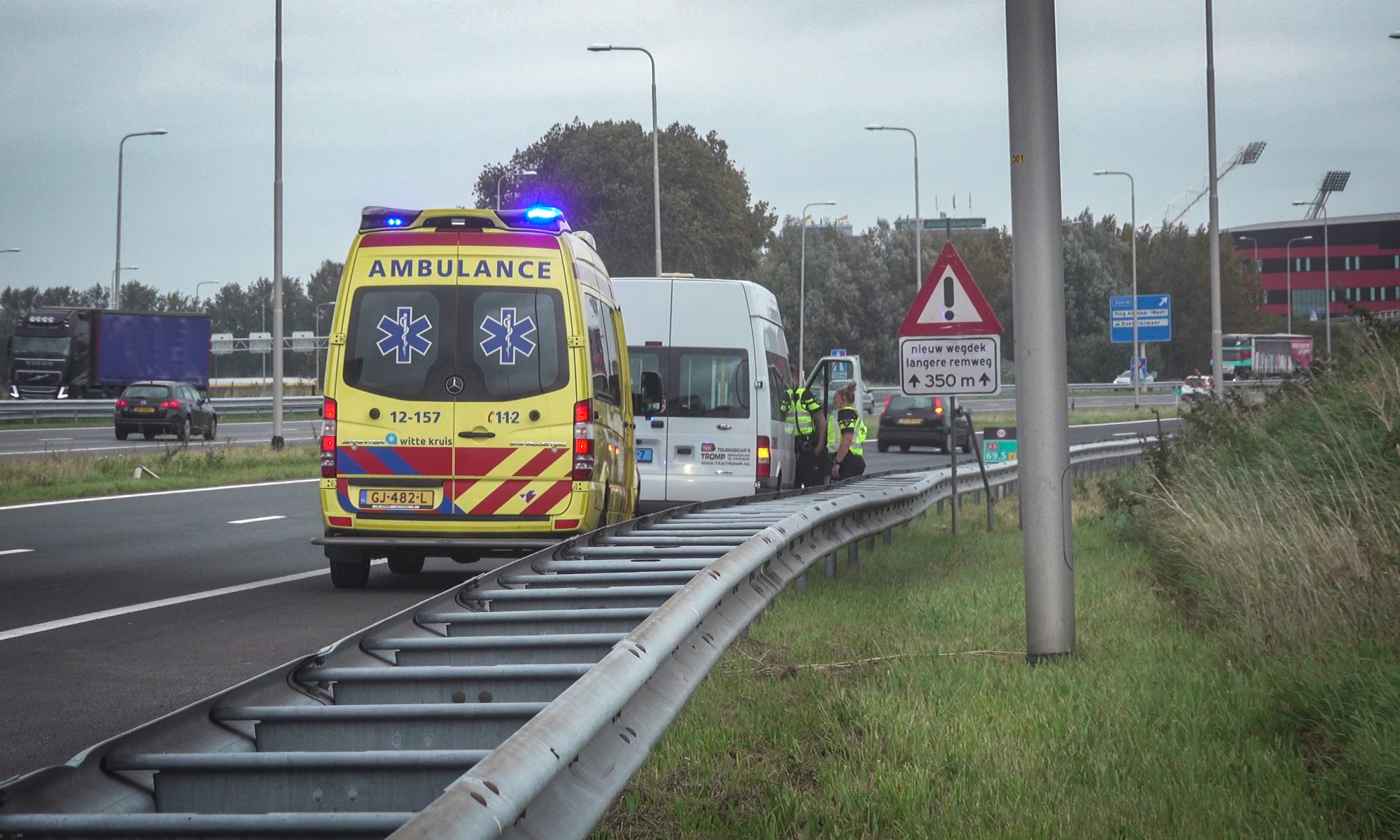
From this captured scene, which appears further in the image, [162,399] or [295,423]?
[295,423]

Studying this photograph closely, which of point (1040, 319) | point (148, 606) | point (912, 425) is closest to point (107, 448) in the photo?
point (912, 425)

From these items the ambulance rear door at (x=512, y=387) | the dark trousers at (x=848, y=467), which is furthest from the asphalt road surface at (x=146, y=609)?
the dark trousers at (x=848, y=467)

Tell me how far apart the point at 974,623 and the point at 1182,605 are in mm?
1212

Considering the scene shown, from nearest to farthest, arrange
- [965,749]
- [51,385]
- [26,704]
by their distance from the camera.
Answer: [965,749]
[26,704]
[51,385]

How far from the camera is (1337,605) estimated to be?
6824mm

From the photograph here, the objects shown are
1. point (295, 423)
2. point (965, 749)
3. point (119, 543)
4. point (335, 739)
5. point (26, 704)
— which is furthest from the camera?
point (295, 423)

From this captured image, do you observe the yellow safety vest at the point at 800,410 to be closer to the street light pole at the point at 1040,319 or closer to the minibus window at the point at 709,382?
the minibus window at the point at 709,382

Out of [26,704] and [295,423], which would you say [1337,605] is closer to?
[26,704]

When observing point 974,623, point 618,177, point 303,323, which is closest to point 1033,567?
Result: point 974,623

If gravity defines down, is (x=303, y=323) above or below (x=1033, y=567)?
above

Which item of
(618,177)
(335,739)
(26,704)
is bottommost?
(26,704)

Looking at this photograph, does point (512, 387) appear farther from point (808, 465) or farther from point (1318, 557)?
point (808, 465)

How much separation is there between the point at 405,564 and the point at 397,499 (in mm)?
2067

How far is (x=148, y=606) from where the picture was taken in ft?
35.9
